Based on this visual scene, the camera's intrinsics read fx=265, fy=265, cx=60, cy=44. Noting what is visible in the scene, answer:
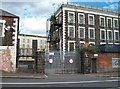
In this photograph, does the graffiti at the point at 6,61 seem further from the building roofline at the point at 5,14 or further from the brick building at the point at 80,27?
the brick building at the point at 80,27

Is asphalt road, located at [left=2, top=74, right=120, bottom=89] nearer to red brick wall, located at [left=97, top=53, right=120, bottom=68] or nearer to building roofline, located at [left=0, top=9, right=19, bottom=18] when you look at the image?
building roofline, located at [left=0, top=9, right=19, bottom=18]

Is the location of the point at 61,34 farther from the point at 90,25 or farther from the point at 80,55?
the point at 80,55

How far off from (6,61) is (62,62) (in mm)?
6264

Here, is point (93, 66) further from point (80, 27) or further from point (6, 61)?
point (80, 27)

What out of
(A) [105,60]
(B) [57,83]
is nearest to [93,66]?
(A) [105,60]

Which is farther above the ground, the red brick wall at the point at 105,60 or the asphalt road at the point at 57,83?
the red brick wall at the point at 105,60

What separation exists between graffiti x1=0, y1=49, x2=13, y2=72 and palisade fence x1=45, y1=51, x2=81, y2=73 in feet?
13.0

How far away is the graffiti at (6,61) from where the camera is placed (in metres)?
27.9

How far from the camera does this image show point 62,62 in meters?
30.0

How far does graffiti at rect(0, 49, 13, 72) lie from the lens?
27906 mm

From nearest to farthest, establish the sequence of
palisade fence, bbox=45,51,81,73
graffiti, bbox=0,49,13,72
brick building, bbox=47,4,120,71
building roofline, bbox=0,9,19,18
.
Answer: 1. graffiti, bbox=0,49,13,72
2. building roofline, bbox=0,9,19,18
3. palisade fence, bbox=45,51,81,73
4. brick building, bbox=47,4,120,71

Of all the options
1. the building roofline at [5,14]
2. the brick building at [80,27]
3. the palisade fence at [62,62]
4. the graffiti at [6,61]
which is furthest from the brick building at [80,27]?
the graffiti at [6,61]

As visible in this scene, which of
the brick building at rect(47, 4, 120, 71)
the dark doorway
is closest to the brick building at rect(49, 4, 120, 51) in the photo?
the brick building at rect(47, 4, 120, 71)

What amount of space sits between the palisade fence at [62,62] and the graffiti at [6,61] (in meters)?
3.96
